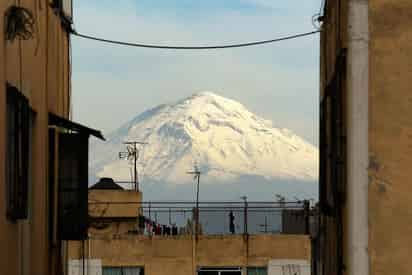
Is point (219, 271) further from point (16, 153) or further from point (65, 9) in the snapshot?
point (16, 153)

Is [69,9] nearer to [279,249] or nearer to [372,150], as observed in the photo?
[372,150]

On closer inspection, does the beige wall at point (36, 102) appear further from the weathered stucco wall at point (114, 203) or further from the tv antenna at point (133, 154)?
the tv antenna at point (133, 154)

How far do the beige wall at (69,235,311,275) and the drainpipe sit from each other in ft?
90.6

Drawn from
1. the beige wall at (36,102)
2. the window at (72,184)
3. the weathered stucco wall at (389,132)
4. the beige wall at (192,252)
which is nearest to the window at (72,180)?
the window at (72,184)

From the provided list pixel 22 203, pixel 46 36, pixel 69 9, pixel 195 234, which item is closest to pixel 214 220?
pixel 195 234

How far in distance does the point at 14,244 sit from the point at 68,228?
162 inches

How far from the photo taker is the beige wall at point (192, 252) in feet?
129

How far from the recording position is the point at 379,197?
11852 mm

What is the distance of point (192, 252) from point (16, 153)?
26.0 metres

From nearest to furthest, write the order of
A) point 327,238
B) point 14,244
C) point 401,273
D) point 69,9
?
point 401,273, point 14,244, point 327,238, point 69,9

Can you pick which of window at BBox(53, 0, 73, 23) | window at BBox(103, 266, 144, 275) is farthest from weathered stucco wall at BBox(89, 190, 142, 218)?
window at BBox(53, 0, 73, 23)

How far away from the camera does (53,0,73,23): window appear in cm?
1823

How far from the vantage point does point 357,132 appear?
1193 cm

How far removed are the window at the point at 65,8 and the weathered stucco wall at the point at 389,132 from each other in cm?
717
